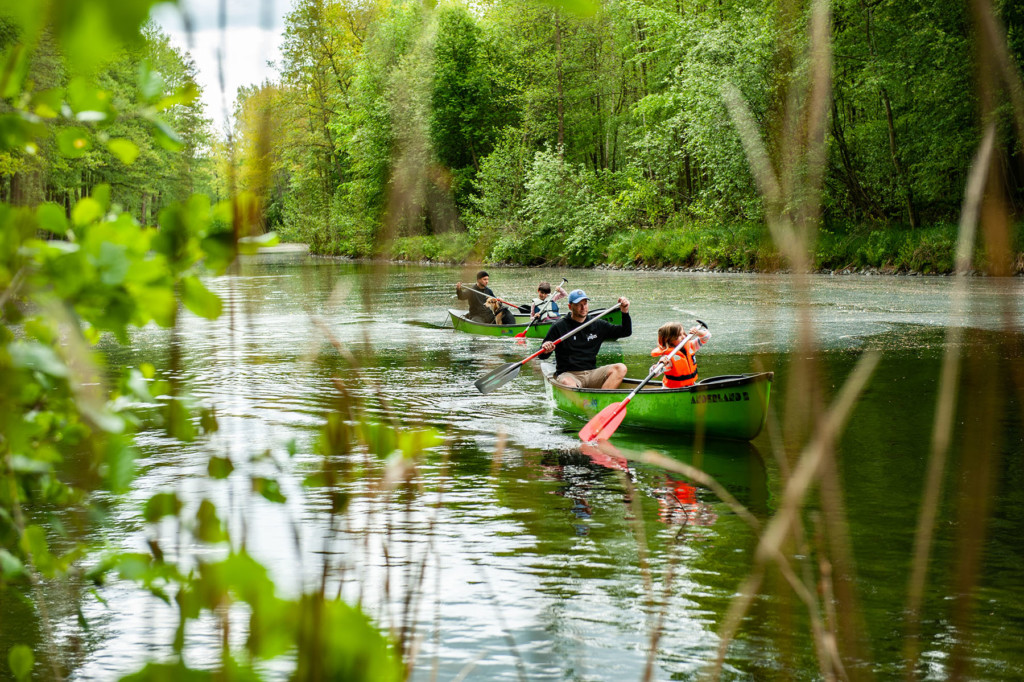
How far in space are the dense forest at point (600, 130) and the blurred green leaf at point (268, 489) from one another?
1.59ft

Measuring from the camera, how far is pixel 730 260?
33719 mm

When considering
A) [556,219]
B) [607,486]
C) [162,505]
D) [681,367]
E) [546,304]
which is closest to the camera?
[162,505]

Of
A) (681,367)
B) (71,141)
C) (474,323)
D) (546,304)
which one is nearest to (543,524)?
(681,367)

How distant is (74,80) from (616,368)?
949 cm

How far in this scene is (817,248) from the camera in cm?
3066

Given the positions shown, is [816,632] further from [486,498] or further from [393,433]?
[486,498]

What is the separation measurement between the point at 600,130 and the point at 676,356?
43165 millimetres

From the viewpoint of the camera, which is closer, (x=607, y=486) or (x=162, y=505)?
(x=162, y=505)

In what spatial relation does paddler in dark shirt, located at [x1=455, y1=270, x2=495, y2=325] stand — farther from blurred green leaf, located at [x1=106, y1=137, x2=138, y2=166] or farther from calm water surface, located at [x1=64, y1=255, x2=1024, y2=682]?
blurred green leaf, located at [x1=106, y1=137, x2=138, y2=166]

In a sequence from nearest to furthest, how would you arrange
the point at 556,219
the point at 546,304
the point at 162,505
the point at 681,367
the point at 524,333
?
the point at 162,505, the point at 681,367, the point at 546,304, the point at 524,333, the point at 556,219

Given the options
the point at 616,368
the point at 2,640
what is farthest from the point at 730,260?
the point at 2,640

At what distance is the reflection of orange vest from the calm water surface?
598mm

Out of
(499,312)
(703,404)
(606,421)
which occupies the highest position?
(499,312)

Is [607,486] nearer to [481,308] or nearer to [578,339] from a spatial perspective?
[578,339]
